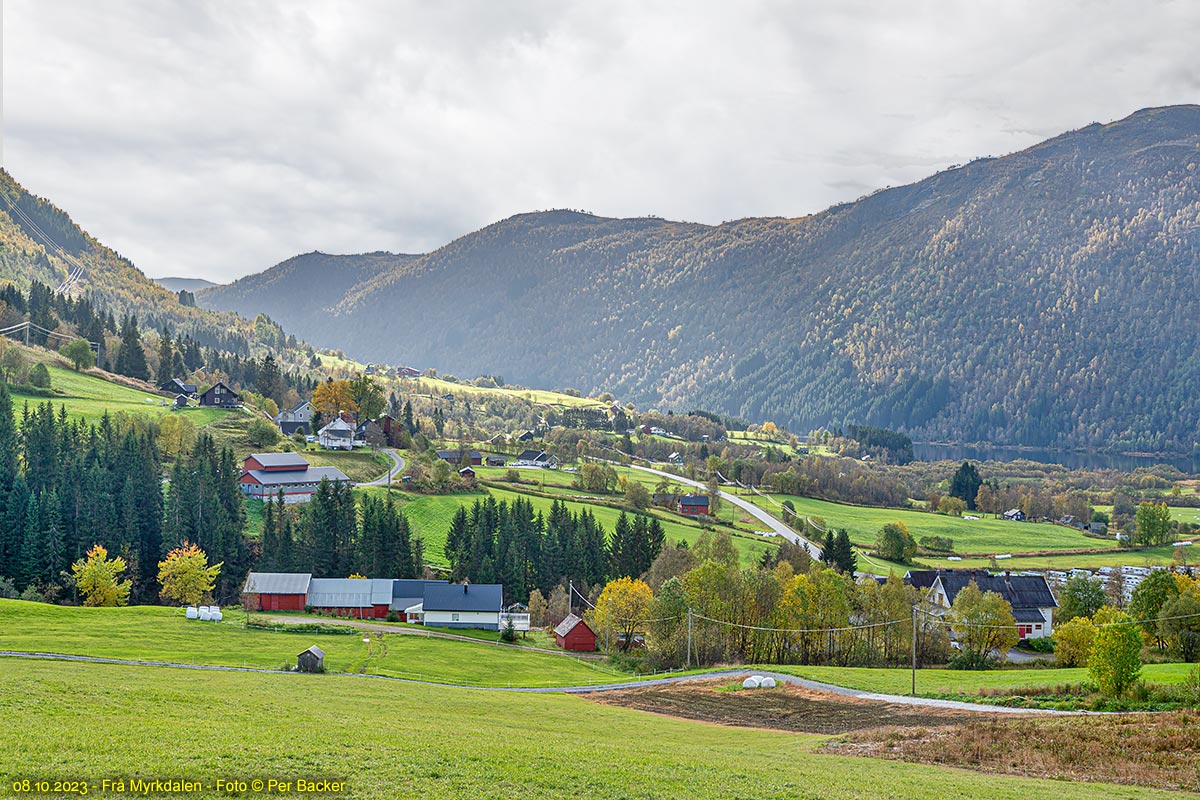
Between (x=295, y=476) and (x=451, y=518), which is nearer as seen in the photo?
(x=451, y=518)

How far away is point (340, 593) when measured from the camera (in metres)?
90.1

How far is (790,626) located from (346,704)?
50328mm

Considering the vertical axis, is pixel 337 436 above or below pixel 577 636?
above

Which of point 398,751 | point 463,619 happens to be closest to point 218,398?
point 463,619

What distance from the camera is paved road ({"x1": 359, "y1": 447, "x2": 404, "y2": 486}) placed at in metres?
132

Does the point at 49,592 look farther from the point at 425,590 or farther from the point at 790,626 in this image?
the point at 790,626

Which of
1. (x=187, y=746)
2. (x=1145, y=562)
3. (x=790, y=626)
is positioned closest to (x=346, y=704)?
(x=187, y=746)

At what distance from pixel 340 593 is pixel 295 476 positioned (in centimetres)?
3626

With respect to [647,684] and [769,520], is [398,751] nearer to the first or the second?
[647,684]

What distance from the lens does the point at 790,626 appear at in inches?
3091

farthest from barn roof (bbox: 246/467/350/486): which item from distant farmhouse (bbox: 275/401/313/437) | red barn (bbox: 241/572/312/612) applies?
distant farmhouse (bbox: 275/401/313/437)

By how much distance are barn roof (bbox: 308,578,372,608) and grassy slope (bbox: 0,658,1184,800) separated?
2002 inches

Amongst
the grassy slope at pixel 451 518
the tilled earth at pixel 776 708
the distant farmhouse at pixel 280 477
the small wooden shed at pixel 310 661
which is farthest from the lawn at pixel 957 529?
the small wooden shed at pixel 310 661

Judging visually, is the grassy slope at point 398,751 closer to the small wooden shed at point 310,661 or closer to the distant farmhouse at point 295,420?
the small wooden shed at point 310,661
